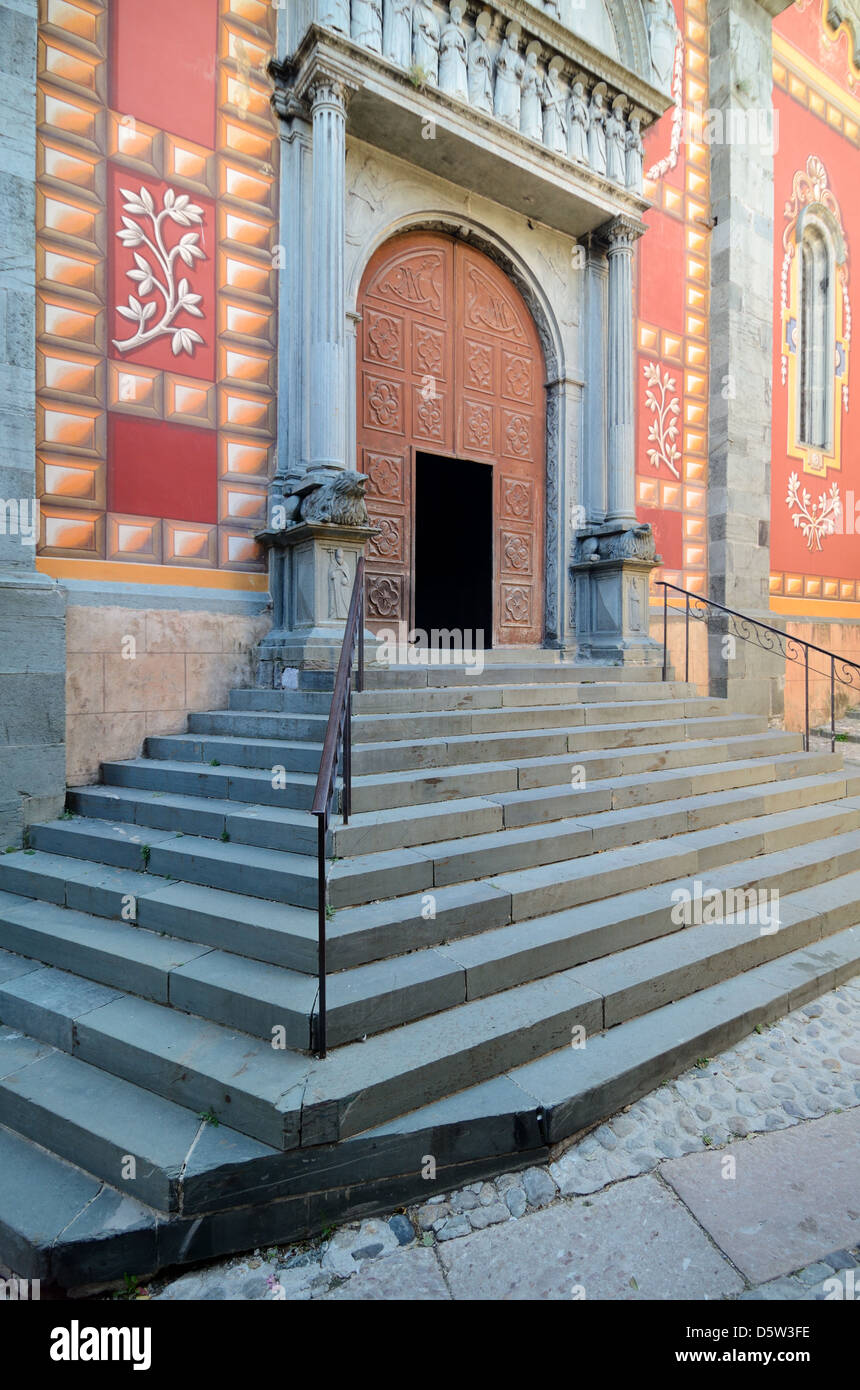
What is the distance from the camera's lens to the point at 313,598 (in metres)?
5.45

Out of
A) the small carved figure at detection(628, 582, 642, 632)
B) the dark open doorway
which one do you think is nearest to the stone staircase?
the small carved figure at detection(628, 582, 642, 632)

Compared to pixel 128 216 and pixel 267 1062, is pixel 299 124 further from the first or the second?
pixel 267 1062

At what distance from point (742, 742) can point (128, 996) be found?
4819 millimetres

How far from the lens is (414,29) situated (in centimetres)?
621

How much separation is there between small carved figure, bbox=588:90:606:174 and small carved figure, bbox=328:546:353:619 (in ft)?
16.3

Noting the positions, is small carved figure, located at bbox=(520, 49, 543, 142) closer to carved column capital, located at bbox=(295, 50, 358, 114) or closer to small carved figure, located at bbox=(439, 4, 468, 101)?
small carved figure, located at bbox=(439, 4, 468, 101)

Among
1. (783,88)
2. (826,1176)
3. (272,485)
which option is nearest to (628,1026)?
(826,1176)

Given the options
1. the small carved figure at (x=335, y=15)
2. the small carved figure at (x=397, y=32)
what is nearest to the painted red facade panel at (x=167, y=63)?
the small carved figure at (x=335, y=15)

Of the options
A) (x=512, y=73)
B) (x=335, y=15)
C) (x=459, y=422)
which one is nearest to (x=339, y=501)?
(x=459, y=422)

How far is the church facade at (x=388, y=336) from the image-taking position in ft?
16.4

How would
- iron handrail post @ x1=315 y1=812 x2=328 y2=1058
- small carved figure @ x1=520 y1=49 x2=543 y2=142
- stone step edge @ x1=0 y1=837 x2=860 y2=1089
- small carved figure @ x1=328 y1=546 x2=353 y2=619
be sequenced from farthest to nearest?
small carved figure @ x1=520 y1=49 x2=543 y2=142
small carved figure @ x1=328 y1=546 x2=353 y2=619
stone step edge @ x1=0 y1=837 x2=860 y2=1089
iron handrail post @ x1=315 y1=812 x2=328 y2=1058

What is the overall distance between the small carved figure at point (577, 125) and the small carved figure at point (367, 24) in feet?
6.93

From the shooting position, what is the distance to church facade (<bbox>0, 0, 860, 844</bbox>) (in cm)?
501

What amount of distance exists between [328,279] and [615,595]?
3772 mm
